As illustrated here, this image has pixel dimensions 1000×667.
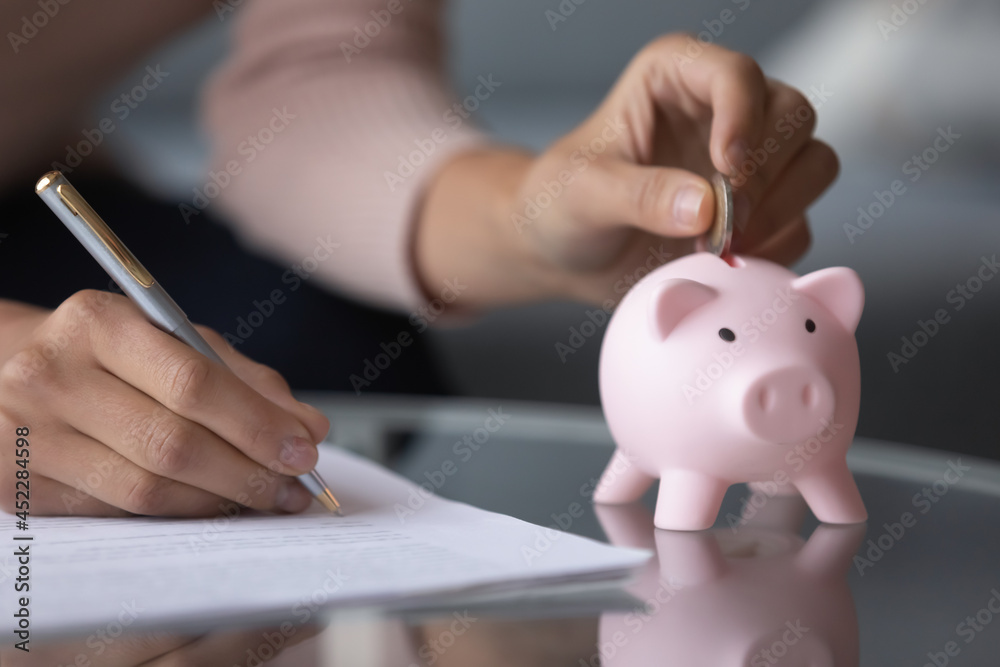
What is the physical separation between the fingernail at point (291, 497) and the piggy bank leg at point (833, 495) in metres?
0.37

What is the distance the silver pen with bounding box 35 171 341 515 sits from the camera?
607 mm

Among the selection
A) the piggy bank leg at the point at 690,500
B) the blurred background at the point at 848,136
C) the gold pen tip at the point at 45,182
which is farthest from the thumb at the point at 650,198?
the blurred background at the point at 848,136

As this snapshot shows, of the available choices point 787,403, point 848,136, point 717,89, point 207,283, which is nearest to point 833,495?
point 787,403

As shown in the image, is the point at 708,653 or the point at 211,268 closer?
the point at 708,653

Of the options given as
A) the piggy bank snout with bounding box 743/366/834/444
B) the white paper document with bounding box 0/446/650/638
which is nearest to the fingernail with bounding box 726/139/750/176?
the piggy bank snout with bounding box 743/366/834/444

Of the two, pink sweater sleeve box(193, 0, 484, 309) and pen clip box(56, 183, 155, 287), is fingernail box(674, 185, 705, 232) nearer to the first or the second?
pen clip box(56, 183, 155, 287)

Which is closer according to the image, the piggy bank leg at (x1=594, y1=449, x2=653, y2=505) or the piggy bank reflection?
the piggy bank reflection

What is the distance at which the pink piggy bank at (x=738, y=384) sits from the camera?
614mm

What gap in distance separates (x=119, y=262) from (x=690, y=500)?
0.43 metres

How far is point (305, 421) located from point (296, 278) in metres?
1.39

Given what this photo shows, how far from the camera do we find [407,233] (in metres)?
1.45

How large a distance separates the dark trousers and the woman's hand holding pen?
802mm

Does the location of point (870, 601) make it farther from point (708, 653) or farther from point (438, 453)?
point (438, 453)

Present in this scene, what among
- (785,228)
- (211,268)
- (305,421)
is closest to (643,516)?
(305,421)
